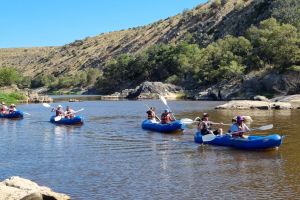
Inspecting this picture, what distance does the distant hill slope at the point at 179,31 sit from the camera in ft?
375

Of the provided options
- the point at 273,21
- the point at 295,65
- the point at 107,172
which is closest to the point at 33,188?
the point at 107,172

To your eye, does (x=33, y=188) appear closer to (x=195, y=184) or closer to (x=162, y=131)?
(x=195, y=184)

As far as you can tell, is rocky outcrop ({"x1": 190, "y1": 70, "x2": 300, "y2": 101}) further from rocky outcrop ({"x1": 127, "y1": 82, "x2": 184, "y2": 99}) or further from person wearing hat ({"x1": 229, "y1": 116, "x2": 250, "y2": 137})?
person wearing hat ({"x1": 229, "y1": 116, "x2": 250, "y2": 137})

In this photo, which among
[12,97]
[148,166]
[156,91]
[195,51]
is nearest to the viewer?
[148,166]

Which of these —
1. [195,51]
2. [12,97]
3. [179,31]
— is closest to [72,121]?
[12,97]

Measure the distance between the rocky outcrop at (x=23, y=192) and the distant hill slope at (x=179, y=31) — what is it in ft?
304

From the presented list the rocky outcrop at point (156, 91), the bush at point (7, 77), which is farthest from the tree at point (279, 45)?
the bush at point (7, 77)

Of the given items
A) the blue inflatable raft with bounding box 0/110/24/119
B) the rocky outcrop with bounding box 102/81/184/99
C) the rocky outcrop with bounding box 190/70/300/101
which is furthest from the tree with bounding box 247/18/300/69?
the blue inflatable raft with bounding box 0/110/24/119

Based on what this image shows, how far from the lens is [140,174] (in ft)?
64.4

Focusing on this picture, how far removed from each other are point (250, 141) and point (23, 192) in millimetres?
13579

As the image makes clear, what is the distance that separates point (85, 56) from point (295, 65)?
12469 centimetres

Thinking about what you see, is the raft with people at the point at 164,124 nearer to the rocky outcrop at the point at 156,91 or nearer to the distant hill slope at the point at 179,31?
the rocky outcrop at the point at 156,91

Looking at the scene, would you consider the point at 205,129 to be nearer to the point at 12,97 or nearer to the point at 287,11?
the point at 12,97

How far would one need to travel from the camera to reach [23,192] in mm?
14516
